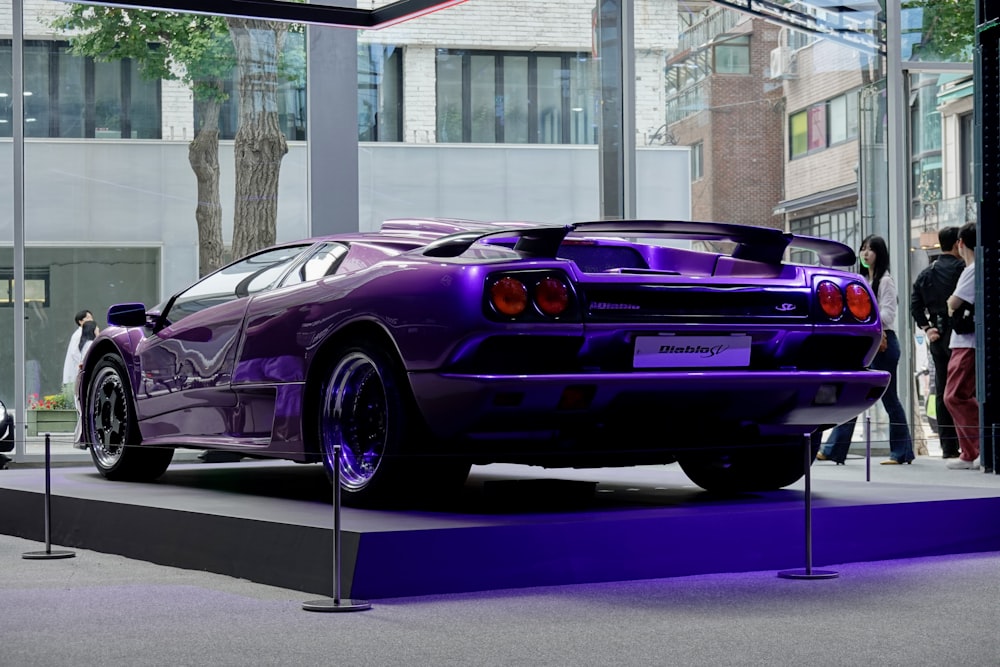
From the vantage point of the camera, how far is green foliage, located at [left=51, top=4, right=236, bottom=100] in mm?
12539

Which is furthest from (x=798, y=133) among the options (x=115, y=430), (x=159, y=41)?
(x=115, y=430)

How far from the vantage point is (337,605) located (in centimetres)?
423

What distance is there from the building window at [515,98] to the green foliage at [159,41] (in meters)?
1.96

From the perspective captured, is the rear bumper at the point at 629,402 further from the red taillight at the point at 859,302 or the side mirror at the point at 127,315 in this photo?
the side mirror at the point at 127,315

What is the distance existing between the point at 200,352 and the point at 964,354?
20.7ft

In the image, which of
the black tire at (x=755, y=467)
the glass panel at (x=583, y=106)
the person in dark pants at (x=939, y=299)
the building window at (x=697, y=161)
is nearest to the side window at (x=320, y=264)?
the black tire at (x=755, y=467)

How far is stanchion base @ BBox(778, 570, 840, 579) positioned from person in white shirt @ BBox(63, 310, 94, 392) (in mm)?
8767

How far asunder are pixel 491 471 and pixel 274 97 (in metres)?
6.53

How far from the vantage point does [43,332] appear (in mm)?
12531

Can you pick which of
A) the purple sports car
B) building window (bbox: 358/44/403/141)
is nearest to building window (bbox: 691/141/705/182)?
building window (bbox: 358/44/403/141)

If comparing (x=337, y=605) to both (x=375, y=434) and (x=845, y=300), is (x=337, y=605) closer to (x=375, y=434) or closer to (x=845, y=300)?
(x=375, y=434)

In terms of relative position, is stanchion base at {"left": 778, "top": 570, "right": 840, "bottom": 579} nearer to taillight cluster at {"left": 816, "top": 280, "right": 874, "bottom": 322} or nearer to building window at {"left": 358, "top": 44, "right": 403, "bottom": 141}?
taillight cluster at {"left": 816, "top": 280, "right": 874, "bottom": 322}

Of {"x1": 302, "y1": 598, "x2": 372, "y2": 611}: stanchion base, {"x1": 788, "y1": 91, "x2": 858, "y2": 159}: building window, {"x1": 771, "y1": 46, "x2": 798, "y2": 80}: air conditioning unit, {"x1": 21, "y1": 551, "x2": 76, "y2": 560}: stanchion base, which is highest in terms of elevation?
{"x1": 771, "y1": 46, "x2": 798, "y2": 80}: air conditioning unit

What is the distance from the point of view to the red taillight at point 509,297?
4.65m
